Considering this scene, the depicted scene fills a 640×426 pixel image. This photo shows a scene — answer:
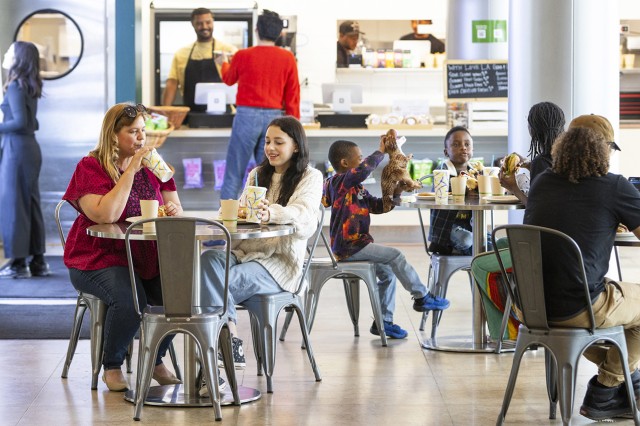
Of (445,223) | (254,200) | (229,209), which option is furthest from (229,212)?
(445,223)

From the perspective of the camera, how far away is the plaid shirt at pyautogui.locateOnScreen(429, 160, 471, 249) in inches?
233

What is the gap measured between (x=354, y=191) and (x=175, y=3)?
6.81 metres

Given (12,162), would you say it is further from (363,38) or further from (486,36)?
(363,38)

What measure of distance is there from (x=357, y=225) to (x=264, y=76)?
3.20 meters

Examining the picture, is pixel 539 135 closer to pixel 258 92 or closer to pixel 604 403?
pixel 604 403

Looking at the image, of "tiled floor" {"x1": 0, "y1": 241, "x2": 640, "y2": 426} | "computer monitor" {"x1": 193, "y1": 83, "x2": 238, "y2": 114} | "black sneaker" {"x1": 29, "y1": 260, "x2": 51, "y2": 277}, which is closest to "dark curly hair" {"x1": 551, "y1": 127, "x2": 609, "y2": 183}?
"tiled floor" {"x1": 0, "y1": 241, "x2": 640, "y2": 426}

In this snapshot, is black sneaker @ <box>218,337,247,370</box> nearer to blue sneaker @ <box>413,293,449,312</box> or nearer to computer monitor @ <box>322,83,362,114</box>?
blue sneaker @ <box>413,293,449,312</box>

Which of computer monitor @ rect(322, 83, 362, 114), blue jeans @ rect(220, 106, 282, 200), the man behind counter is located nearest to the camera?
blue jeans @ rect(220, 106, 282, 200)

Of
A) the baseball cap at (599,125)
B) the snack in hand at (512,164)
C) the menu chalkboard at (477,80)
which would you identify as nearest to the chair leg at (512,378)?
the baseball cap at (599,125)

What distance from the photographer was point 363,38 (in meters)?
12.2

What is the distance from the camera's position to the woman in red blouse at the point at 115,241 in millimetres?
4586

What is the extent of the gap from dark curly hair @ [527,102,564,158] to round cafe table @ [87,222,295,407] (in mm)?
1466

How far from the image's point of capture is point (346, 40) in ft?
39.2

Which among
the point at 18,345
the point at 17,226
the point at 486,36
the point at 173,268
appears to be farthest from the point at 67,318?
the point at 486,36
